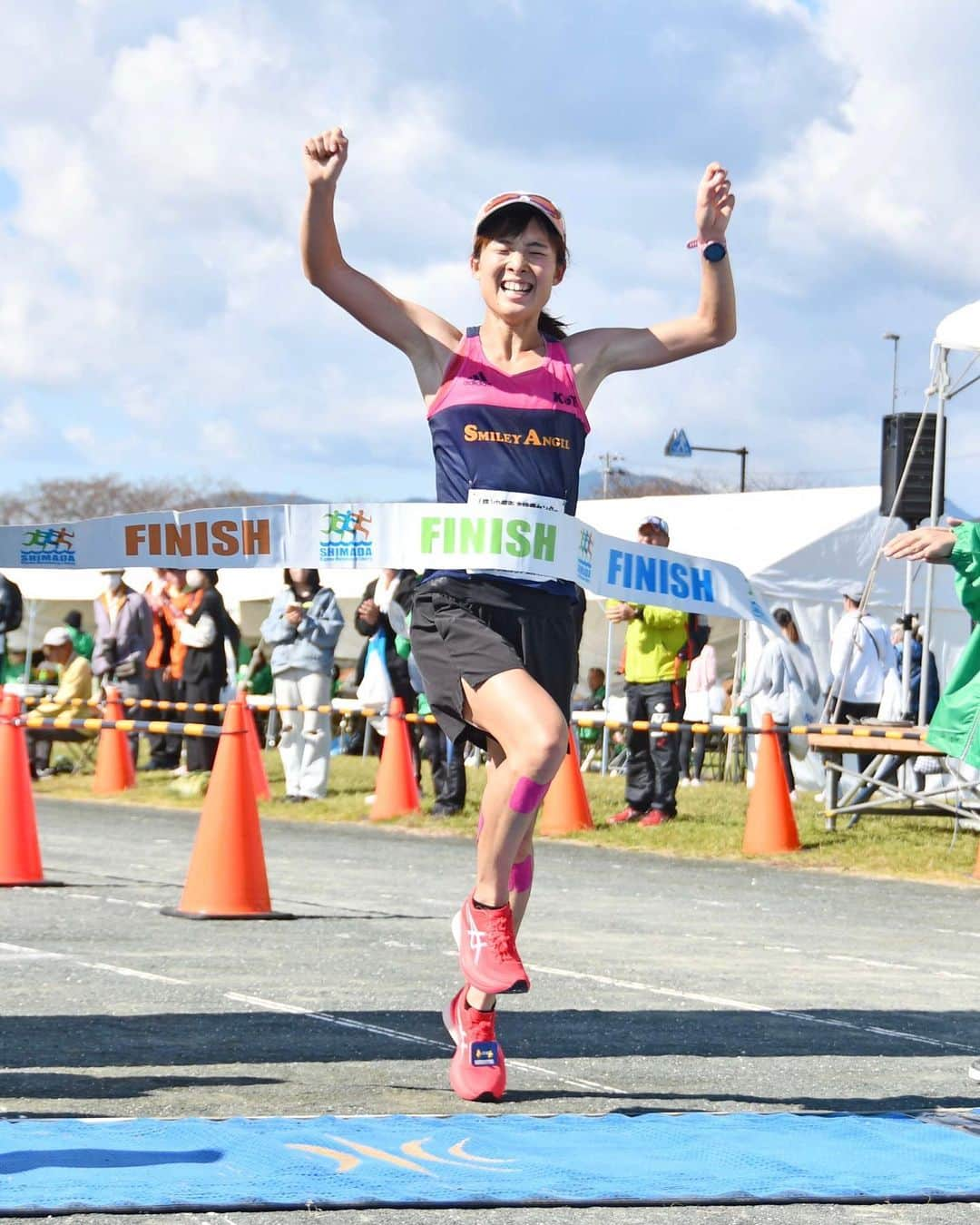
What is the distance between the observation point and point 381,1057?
18.8ft

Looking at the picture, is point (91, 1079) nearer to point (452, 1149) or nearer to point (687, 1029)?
point (452, 1149)

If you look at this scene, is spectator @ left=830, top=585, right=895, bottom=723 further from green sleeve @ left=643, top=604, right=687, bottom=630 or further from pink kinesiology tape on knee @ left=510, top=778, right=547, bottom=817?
pink kinesiology tape on knee @ left=510, top=778, right=547, bottom=817

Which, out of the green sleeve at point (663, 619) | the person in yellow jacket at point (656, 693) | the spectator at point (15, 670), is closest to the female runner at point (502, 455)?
the green sleeve at point (663, 619)

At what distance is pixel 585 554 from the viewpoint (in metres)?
5.35

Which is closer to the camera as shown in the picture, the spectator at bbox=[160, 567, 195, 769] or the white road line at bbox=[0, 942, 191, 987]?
the white road line at bbox=[0, 942, 191, 987]

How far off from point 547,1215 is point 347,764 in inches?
804

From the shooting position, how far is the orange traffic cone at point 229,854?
9.52 m

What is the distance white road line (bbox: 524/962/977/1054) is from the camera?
6414 mm

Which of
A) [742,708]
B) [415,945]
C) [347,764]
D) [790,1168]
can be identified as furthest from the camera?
[347,764]

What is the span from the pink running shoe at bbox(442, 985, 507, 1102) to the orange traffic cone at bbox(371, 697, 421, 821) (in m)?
12.0

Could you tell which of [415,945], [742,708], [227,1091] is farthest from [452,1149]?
[742,708]

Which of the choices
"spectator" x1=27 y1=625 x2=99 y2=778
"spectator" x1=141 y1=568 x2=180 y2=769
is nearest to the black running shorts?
"spectator" x1=141 y1=568 x2=180 y2=769

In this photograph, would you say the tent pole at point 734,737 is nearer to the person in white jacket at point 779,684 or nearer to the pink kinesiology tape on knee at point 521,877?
the person in white jacket at point 779,684

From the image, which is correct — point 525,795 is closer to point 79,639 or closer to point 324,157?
point 324,157
